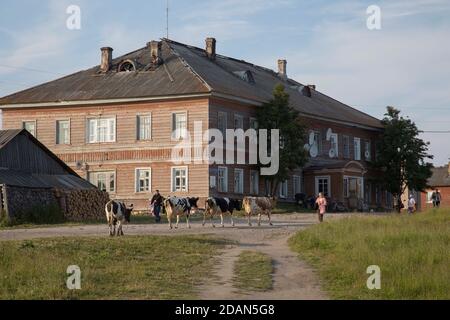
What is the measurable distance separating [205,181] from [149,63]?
1050 cm

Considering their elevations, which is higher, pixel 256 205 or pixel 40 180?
pixel 40 180

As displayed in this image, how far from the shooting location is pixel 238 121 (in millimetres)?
53594

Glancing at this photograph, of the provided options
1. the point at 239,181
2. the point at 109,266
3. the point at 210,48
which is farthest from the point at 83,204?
the point at 210,48

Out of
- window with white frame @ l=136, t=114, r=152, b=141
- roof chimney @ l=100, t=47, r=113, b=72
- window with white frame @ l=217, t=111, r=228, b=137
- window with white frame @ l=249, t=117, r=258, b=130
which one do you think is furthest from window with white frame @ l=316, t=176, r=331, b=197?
roof chimney @ l=100, t=47, r=113, b=72

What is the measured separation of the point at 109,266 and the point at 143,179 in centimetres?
3324

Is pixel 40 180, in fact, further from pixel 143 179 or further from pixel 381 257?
pixel 381 257

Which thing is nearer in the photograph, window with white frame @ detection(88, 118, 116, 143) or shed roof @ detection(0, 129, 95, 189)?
shed roof @ detection(0, 129, 95, 189)

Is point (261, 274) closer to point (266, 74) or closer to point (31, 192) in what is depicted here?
point (31, 192)

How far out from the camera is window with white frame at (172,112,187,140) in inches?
2027

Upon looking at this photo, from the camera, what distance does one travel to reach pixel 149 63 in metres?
56.1

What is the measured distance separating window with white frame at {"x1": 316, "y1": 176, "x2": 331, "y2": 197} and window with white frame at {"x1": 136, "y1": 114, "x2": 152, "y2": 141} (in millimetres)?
13496

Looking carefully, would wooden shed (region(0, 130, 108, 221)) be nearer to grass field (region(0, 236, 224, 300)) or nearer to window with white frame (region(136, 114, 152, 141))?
window with white frame (region(136, 114, 152, 141))

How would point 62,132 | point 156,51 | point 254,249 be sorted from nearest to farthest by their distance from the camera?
1. point 254,249
2. point 62,132
3. point 156,51
